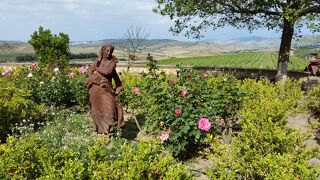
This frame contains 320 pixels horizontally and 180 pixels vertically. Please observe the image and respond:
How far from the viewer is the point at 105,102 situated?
26.6 feet

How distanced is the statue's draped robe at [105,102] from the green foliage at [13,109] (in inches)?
55.8

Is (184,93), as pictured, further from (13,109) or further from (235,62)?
(235,62)

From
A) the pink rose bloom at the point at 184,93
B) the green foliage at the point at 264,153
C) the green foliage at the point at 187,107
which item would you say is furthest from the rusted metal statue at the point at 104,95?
the green foliage at the point at 264,153

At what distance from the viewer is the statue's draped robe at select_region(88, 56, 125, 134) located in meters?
8.05

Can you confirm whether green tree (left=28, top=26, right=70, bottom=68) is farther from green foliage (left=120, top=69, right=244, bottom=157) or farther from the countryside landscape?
green foliage (left=120, top=69, right=244, bottom=157)

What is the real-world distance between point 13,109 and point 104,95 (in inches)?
91.1

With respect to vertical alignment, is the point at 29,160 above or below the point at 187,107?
below

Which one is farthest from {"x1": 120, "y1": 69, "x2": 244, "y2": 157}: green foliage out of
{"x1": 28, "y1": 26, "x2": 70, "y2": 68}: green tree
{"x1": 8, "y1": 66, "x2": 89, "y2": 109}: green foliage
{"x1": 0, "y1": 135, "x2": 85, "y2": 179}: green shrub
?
{"x1": 28, "y1": 26, "x2": 70, "y2": 68}: green tree

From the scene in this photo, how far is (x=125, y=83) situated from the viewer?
39.8ft

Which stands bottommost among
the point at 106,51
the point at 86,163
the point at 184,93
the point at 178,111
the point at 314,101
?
the point at 314,101

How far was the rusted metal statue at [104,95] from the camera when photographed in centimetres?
804

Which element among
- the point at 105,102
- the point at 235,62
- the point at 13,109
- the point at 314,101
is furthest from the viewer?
the point at 235,62

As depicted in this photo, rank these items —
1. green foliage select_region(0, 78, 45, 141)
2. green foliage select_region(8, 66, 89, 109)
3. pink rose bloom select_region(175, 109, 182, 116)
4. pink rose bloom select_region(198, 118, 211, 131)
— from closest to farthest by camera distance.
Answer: pink rose bloom select_region(198, 118, 211, 131) → pink rose bloom select_region(175, 109, 182, 116) → green foliage select_region(0, 78, 45, 141) → green foliage select_region(8, 66, 89, 109)

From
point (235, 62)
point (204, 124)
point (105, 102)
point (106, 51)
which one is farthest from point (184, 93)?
point (235, 62)
